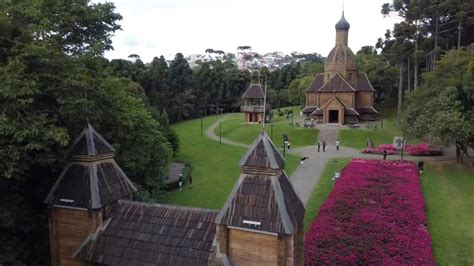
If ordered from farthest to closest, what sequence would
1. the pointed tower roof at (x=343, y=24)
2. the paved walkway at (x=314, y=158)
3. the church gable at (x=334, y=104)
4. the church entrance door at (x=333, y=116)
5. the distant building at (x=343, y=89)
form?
the pointed tower roof at (x=343, y=24), the church entrance door at (x=333, y=116), the distant building at (x=343, y=89), the church gable at (x=334, y=104), the paved walkway at (x=314, y=158)

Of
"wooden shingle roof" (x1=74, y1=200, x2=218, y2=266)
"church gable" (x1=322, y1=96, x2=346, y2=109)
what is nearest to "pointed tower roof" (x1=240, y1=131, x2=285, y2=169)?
"wooden shingle roof" (x1=74, y1=200, x2=218, y2=266)

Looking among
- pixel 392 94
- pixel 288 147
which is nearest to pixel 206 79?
pixel 392 94

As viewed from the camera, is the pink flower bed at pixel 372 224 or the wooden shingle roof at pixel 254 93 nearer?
the pink flower bed at pixel 372 224

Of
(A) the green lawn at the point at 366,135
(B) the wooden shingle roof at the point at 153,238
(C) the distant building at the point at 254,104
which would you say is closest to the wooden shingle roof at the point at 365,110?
(A) the green lawn at the point at 366,135

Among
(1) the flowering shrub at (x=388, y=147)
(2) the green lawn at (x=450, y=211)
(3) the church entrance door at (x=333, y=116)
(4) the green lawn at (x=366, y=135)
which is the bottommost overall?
(2) the green lawn at (x=450, y=211)

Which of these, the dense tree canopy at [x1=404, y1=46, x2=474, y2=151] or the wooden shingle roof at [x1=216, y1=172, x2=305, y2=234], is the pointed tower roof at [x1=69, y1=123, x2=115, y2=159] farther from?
the dense tree canopy at [x1=404, y1=46, x2=474, y2=151]

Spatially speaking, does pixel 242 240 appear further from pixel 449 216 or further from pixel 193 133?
pixel 193 133

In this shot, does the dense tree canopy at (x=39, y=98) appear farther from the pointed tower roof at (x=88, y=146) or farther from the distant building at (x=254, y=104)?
the distant building at (x=254, y=104)
